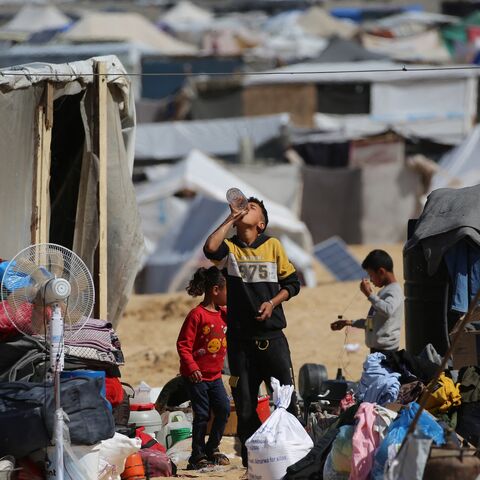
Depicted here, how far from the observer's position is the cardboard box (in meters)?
7.79

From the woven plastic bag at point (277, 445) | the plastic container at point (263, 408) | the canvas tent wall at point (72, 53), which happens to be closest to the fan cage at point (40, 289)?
the woven plastic bag at point (277, 445)

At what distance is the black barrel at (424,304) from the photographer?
30.5 feet

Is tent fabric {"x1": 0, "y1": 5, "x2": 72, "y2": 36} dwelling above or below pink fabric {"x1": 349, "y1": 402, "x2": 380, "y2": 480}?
below

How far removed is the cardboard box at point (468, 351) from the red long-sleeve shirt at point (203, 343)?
5.34ft

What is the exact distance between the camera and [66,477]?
7.19 metres

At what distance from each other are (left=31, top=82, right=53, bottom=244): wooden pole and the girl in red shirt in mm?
1349

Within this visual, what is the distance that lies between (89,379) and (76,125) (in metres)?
3.50

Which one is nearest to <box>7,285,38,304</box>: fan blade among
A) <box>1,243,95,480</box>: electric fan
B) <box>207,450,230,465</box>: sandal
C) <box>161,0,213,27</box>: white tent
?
<box>1,243,95,480</box>: electric fan

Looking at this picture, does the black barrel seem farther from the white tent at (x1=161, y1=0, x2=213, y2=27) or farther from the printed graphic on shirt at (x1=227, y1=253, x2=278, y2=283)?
the white tent at (x1=161, y1=0, x2=213, y2=27)

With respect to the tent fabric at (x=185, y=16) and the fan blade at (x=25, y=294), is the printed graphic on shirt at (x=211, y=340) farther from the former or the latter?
the tent fabric at (x=185, y=16)

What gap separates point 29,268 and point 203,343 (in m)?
1.52

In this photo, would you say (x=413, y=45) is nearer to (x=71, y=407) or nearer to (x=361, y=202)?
(x=361, y=202)

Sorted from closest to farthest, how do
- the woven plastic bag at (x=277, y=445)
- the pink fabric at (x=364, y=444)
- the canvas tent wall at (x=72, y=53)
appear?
the pink fabric at (x=364, y=444) → the woven plastic bag at (x=277, y=445) → the canvas tent wall at (x=72, y=53)

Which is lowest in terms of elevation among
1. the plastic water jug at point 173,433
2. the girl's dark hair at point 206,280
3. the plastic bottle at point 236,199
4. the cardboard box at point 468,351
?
the plastic water jug at point 173,433
